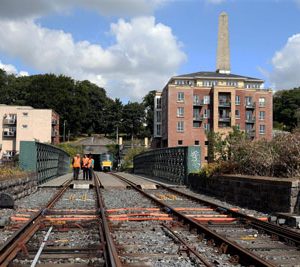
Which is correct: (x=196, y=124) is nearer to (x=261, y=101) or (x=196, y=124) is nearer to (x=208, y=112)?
(x=208, y=112)

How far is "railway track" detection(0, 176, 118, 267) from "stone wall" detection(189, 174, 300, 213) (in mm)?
4539

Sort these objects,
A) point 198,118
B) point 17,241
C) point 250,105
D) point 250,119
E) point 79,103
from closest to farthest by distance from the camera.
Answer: point 17,241 < point 198,118 < point 250,105 < point 250,119 < point 79,103

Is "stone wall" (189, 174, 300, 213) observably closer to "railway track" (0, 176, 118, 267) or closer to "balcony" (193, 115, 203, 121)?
"railway track" (0, 176, 118, 267)

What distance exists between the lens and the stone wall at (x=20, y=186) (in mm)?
14946

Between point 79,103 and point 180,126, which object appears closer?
point 180,126

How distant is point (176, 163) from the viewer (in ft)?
84.8

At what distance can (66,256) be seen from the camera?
6.83 meters

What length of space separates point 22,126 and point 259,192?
91.0 m

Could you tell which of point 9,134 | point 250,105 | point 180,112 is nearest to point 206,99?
point 180,112

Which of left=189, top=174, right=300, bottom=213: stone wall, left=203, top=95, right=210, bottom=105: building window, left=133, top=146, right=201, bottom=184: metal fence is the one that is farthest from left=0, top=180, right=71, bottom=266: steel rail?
left=203, top=95, right=210, bottom=105: building window

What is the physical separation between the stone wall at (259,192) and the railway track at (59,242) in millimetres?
4539

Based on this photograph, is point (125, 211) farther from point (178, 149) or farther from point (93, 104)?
point (93, 104)

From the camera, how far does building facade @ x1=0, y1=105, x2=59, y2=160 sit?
99562 mm

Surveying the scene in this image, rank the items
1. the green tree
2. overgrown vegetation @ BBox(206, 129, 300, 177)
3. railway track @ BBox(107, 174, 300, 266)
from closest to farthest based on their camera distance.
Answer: railway track @ BBox(107, 174, 300, 266) → overgrown vegetation @ BBox(206, 129, 300, 177) → the green tree
